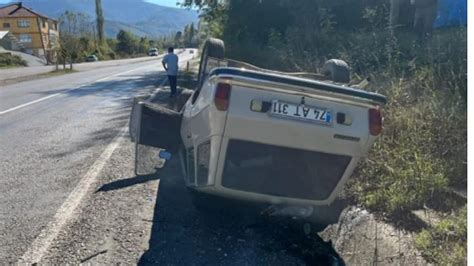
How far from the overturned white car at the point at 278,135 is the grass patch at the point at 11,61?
4555cm

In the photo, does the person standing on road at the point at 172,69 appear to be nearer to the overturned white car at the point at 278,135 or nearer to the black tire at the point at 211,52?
the black tire at the point at 211,52

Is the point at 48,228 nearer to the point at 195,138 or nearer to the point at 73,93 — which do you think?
the point at 195,138

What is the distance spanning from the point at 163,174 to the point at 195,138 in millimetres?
1689

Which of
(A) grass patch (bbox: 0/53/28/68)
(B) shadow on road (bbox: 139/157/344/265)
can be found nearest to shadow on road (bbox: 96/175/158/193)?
(B) shadow on road (bbox: 139/157/344/265)

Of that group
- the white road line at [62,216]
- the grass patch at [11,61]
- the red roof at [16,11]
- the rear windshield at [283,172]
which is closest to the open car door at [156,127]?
the white road line at [62,216]

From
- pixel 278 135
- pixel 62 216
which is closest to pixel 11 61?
pixel 62 216

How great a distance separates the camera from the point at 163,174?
5.48 meters

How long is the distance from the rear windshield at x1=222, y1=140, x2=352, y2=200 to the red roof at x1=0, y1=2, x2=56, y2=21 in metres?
88.6

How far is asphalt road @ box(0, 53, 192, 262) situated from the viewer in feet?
12.8

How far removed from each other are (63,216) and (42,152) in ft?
9.30

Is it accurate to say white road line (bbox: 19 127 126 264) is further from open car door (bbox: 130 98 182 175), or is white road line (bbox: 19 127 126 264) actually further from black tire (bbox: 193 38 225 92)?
black tire (bbox: 193 38 225 92)

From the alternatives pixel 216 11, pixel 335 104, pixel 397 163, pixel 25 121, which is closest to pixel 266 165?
pixel 335 104

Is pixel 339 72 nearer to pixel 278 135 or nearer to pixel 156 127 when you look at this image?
pixel 278 135

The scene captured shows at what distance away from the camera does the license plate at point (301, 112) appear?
125 inches
